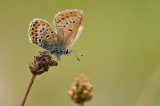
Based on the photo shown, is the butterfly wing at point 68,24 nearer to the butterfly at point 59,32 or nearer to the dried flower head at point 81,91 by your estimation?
the butterfly at point 59,32

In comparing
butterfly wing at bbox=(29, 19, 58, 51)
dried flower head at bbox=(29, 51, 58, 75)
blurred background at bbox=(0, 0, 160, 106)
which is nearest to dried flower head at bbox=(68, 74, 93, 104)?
dried flower head at bbox=(29, 51, 58, 75)

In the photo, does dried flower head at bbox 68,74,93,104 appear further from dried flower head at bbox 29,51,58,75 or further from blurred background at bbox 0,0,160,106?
blurred background at bbox 0,0,160,106

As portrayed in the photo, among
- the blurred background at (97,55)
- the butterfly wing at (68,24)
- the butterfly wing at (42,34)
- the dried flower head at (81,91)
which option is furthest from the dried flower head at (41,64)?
the blurred background at (97,55)

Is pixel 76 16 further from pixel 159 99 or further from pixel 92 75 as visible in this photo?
pixel 92 75

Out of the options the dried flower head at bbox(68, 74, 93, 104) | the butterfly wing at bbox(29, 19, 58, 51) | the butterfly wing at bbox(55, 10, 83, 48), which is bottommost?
the dried flower head at bbox(68, 74, 93, 104)


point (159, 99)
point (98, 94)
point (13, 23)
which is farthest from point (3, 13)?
point (159, 99)

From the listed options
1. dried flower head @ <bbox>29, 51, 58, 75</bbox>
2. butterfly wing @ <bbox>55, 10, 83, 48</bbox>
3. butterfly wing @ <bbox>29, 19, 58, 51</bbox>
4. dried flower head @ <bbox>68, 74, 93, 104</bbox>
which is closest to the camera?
dried flower head @ <bbox>68, 74, 93, 104</bbox>

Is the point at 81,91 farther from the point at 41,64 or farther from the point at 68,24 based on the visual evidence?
the point at 68,24
